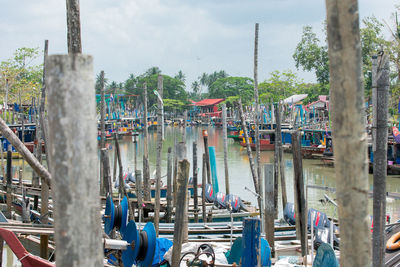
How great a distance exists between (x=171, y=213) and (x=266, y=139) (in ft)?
82.7

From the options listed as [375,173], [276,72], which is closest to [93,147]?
[375,173]

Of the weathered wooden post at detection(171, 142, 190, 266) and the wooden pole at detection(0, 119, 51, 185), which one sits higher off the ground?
the wooden pole at detection(0, 119, 51, 185)

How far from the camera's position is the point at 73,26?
180 inches

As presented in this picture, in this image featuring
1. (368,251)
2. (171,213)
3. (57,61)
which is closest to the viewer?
(57,61)

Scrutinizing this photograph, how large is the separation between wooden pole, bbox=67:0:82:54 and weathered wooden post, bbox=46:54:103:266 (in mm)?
2490

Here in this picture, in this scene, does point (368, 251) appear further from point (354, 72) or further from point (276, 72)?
point (276, 72)

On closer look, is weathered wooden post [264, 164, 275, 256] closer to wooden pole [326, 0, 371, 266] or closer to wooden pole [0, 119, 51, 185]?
wooden pole [0, 119, 51, 185]

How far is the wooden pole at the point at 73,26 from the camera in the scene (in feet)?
15.0

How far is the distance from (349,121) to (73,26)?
3206 millimetres

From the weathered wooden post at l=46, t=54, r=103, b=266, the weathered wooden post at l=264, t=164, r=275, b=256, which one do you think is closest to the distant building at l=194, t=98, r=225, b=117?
the weathered wooden post at l=264, t=164, r=275, b=256

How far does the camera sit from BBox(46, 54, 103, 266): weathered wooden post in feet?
7.16

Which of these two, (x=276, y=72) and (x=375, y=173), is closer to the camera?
(x=375, y=173)

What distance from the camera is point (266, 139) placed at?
36.6m

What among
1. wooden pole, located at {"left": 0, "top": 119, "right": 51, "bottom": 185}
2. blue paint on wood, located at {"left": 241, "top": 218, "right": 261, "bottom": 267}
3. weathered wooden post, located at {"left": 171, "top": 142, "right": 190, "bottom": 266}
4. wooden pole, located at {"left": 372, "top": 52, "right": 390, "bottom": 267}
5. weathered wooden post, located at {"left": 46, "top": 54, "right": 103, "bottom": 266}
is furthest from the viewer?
weathered wooden post, located at {"left": 171, "top": 142, "right": 190, "bottom": 266}
